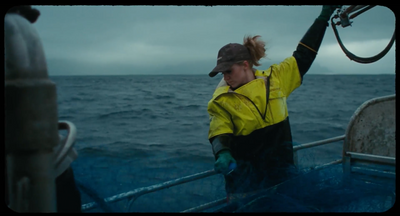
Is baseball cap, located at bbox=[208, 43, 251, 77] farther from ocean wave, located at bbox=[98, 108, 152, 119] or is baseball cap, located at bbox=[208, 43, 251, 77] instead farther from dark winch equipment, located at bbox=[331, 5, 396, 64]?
ocean wave, located at bbox=[98, 108, 152, 119]

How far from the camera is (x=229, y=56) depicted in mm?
2473

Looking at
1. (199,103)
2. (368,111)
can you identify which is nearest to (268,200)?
(368,111)

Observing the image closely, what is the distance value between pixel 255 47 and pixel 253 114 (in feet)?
1.99

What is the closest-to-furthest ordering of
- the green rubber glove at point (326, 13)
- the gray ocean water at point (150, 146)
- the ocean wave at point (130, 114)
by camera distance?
1. the gray ocean water at point (150, 146)
2. the green rubber glove at point (326, 13)
3. the ocean wave at point (130, 114)

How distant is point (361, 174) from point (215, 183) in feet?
5.18

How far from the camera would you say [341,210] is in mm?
2234

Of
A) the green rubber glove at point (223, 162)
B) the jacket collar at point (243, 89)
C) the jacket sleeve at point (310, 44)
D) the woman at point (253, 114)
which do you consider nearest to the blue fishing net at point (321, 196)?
the woman at point (253, 114)

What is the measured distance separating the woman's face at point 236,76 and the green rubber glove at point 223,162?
1.86ft

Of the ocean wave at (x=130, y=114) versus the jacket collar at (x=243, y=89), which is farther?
the ocean wave at (x=130, y=114)

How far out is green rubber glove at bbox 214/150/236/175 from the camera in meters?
2.21

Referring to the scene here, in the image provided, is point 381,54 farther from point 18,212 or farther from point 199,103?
point 199,103

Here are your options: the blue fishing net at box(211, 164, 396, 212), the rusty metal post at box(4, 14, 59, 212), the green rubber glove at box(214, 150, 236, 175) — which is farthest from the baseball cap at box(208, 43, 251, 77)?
the rusty metal post at box(4, 14, 59, 212)

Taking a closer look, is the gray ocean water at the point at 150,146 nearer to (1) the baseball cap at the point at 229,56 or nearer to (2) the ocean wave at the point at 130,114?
(2) the ocean wave at the point at 130,114

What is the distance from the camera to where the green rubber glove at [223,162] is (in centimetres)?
221
